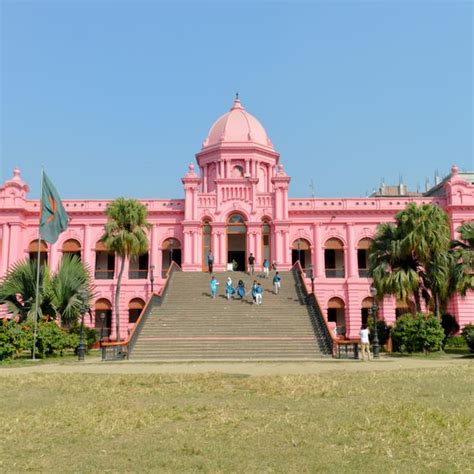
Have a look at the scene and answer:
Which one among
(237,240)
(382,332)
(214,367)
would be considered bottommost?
(214,367)

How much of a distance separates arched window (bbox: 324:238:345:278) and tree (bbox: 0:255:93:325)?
67.0 feet

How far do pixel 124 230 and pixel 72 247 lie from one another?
38.1ft

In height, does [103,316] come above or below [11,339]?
above

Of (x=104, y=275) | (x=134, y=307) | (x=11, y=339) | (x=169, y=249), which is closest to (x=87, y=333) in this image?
(x=11, y=339)

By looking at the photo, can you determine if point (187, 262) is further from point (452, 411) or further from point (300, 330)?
point (452, 411)

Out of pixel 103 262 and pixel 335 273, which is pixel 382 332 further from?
pixel 103 262

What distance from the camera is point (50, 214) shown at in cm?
2825

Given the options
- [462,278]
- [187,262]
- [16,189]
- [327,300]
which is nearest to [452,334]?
[462,278]

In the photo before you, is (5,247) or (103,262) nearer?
(5,247)

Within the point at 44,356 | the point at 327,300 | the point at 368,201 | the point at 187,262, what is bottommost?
the point at 44,356

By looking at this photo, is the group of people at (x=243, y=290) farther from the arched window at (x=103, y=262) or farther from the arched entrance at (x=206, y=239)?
the arched window at (x=103, y=262)

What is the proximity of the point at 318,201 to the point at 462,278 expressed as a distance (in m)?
16.6

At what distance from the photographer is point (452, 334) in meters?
30.9

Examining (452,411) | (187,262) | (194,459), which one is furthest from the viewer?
(187,262)
